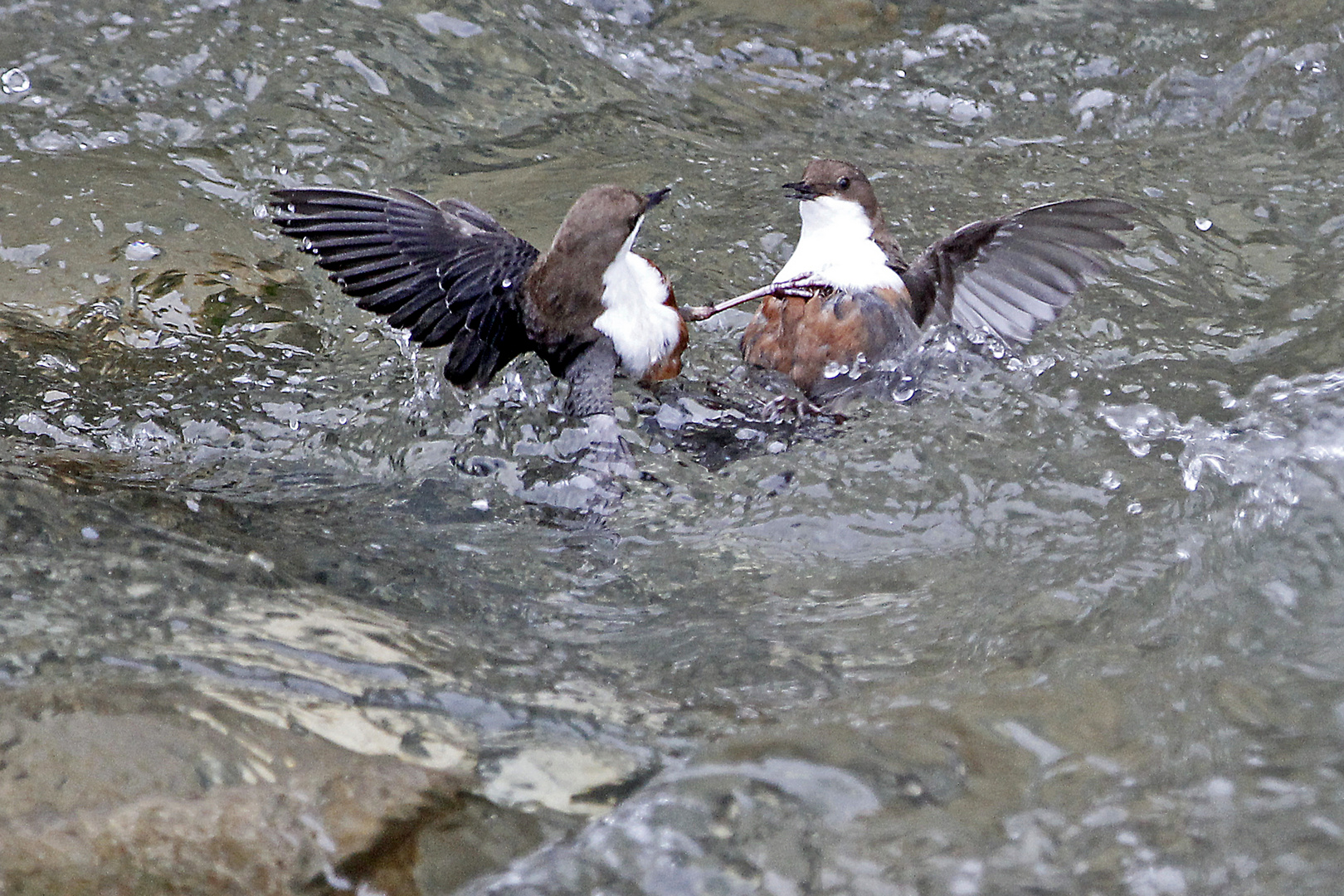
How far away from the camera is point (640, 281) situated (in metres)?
4.34

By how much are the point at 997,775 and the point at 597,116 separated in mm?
4562

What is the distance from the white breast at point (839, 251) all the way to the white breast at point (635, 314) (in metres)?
0.49

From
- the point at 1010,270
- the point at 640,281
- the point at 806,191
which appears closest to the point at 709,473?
the point at 640,281

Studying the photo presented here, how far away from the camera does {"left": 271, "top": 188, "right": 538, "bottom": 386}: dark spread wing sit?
3.87 m

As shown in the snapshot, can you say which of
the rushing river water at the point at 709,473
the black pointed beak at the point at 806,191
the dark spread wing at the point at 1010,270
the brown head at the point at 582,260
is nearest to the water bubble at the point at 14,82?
the rushing river water at the point at 709,473

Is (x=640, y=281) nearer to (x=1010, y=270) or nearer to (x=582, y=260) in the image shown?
(x=582, y=260)

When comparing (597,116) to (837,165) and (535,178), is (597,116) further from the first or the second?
(837,165)

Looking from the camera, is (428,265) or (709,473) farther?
(709,473)

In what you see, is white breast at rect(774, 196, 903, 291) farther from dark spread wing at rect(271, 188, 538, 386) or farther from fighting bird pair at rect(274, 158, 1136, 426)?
dark spread wing at rect(271, 188, 538, 386)

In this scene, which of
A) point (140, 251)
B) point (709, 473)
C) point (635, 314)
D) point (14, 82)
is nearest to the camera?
point (709, 473)

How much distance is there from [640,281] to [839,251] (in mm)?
791

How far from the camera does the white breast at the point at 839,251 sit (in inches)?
179

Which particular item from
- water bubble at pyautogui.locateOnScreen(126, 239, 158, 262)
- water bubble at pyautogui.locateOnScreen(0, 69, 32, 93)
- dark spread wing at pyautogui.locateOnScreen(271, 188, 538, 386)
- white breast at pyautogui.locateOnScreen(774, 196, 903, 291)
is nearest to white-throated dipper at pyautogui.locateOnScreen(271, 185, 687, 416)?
dark spread wing at pyautogui.locateOnScreen(271, 188, 538, 386)

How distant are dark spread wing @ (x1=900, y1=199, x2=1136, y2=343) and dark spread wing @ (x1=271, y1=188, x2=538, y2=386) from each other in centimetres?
147
